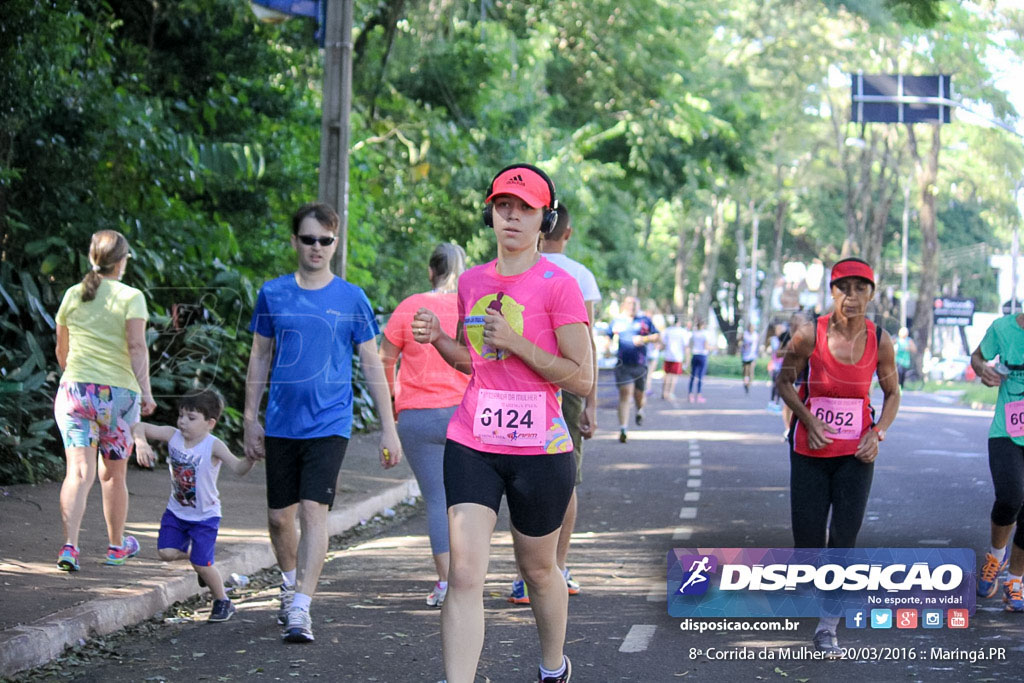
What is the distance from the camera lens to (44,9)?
1055cm

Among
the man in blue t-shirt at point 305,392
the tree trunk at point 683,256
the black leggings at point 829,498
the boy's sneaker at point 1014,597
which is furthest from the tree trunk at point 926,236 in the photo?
the man in blue t-shirt at point 305,392

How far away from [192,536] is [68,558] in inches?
41.8

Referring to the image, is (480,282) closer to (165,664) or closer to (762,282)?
(165,664)

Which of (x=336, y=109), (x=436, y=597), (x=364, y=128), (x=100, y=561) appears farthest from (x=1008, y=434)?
(x=364, y=128)


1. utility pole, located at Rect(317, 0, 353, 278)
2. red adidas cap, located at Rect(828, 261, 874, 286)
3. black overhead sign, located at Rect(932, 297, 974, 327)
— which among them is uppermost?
utility pole, located at Rect(317, 0, 353, 278)

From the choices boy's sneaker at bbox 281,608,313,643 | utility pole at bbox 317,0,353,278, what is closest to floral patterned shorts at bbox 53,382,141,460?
boy's sneaker at bbox 281,608,313,643

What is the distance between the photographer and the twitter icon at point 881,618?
6.87 m

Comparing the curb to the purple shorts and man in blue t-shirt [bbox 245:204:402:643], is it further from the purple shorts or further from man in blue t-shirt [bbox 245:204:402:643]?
man in blue t-shirt [bbox 245:204:402:643]

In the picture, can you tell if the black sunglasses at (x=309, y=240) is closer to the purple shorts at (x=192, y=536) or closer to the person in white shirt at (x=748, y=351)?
the purple shorts at (x=192, y=536)

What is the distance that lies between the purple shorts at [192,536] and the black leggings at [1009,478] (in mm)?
4097

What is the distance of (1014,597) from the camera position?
288 inches

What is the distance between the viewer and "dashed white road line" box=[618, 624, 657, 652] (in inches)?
259

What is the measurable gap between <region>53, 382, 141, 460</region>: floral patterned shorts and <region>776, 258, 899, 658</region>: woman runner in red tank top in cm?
374

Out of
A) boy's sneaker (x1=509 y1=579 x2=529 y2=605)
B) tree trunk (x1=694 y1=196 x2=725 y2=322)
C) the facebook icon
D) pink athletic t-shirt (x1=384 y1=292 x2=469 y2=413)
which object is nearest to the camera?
the facebook icon
